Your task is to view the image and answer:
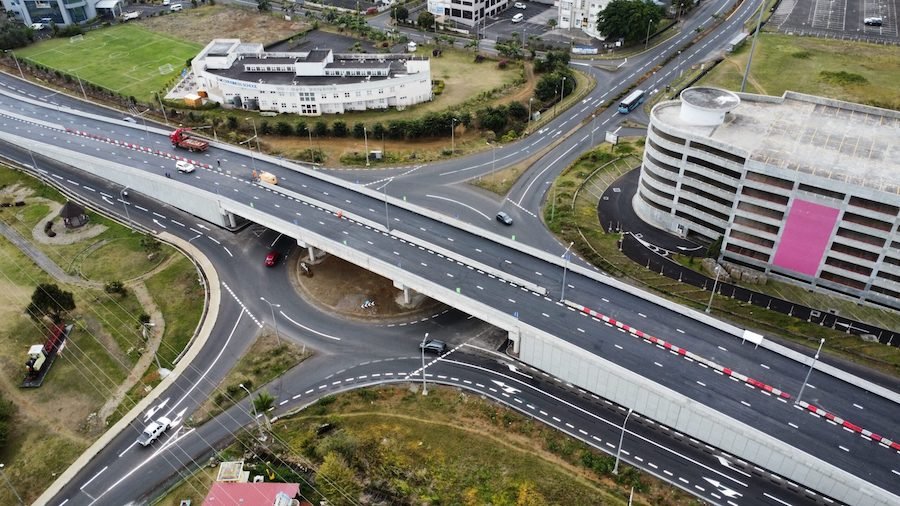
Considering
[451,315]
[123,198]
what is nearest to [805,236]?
[451,315]

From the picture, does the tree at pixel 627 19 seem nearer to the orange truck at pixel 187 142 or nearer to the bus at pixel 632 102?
the bus at pixel 632 102

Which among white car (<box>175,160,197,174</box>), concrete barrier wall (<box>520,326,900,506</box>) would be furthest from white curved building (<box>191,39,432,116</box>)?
concrete barrier wall (<box>520,326,900,506</box>)

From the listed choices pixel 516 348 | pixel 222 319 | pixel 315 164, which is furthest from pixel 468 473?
pixel 315 164

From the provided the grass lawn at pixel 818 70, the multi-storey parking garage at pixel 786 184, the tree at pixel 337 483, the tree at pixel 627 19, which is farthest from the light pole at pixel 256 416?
the tree at pixel 627 19

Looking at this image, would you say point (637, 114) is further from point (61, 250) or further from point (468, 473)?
point (61, 250)

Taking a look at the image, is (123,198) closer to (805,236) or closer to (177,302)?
(177,302)

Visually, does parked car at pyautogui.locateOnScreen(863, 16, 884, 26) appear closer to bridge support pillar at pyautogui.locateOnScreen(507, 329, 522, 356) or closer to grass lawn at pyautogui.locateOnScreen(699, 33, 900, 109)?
grass lawn at pyautogui.locateOnScreen(699, 33, 900, 109)

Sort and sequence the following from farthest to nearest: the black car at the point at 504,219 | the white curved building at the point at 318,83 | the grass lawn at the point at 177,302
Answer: the white curved building at the point at 318,83 → the black car at the point at 504,219 → the grass lawn at the point at 177,302
